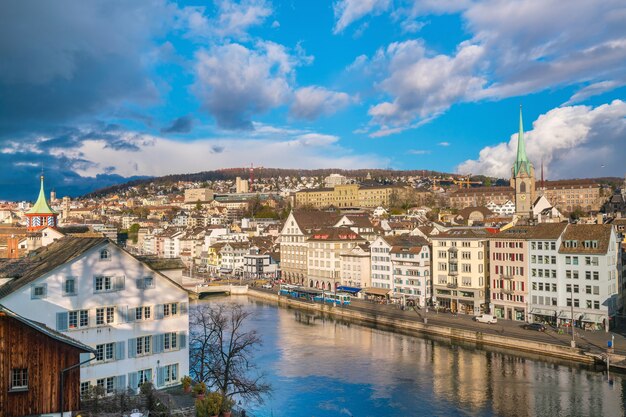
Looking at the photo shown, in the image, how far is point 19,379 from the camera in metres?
15.2

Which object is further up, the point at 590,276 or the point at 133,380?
the point at 590,276

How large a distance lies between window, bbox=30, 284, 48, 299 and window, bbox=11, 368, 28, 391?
24.7 ft

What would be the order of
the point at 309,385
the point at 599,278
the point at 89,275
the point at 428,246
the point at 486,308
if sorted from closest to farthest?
the point at 89,275
the point at 309,385
the point at 599,278
the point at 486,308
the point at 428,246

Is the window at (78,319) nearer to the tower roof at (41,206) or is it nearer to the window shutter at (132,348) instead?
the window shutter at (132,348)

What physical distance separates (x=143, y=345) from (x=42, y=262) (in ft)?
18.2

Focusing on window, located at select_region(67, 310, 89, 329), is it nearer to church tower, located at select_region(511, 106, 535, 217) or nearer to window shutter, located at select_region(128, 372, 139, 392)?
window shutter, located at select_region(128, 372, 139, 392)

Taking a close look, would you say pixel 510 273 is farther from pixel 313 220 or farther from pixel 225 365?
pixel 313 220

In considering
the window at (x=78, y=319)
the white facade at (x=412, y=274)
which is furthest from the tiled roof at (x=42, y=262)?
the white facade at (x=412, y=274)

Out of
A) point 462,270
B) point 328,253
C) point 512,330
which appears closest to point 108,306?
point 512,330

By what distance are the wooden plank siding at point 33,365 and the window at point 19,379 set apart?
0.08m

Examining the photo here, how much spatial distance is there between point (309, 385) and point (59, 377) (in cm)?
2338

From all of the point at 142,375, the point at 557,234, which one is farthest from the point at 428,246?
the point at 142,375

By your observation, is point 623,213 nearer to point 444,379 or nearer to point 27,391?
point 444,379

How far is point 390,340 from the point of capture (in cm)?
5038
